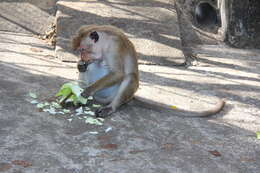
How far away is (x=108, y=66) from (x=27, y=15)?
3407 mm

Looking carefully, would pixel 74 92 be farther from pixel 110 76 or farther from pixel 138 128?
pixel 138 128

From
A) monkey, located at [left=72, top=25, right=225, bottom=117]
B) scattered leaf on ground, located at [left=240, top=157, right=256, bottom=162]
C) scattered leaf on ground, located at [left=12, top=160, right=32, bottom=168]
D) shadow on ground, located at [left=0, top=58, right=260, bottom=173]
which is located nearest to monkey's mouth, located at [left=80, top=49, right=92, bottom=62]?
monkey, located at [left=72, top=25, right=225, bottom=117]

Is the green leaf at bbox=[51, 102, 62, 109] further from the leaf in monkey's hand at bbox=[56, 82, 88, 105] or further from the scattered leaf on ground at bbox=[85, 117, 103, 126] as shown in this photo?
the scattered leaf on ground at bbox=[85, 117, 103, 126]

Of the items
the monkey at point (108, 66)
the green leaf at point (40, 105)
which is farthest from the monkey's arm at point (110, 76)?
the green leaf at point (40, 105)

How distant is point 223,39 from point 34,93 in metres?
4.54

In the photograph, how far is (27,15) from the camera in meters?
7.98

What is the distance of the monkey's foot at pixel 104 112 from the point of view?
4.95m

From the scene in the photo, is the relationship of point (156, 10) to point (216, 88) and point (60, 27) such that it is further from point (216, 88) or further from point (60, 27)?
point (216, 88)

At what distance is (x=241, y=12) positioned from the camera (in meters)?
8.44

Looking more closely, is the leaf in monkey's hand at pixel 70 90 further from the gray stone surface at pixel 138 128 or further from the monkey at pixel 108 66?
the gray stone surface at pixel 138 128

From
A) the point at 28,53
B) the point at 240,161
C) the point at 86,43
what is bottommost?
the point at 240,161

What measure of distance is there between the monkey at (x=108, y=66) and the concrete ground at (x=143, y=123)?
16 cm

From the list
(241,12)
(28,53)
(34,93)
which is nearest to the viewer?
(34,93)

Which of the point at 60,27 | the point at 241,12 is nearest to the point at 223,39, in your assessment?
the point at 241,12
